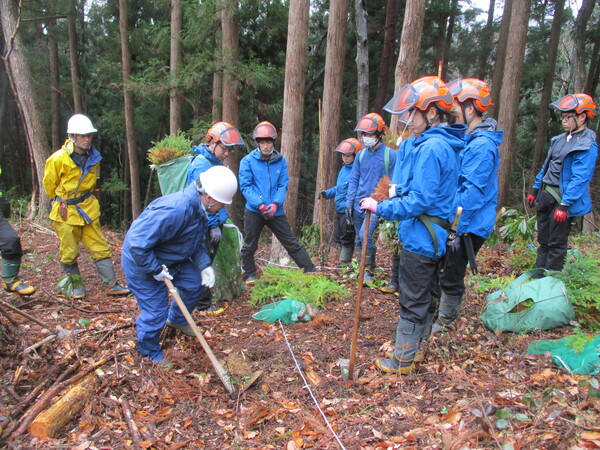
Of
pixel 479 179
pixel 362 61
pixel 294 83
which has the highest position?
pixel 362 61

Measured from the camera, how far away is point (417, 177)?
3.07 metres

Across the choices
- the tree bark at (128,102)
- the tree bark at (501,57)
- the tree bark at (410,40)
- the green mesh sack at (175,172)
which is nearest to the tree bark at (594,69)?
the tree bark at (501,57)

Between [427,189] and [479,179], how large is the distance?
903 millimetres

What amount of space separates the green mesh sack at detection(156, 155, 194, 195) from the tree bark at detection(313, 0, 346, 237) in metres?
4.04

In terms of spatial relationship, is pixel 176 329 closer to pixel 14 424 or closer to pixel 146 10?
pixel 14 424

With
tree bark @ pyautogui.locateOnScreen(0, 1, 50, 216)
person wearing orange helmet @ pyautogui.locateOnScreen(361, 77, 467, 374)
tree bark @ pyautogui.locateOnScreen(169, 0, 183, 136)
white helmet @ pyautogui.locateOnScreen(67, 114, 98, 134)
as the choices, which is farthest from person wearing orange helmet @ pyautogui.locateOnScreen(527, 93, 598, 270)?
tree bark @ pyautogui.locateOnScreen(0, 1, 50, 216)

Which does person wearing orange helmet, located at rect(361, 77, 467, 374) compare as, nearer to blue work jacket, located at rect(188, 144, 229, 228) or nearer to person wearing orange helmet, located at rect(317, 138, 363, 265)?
blue work jacket, located at rect(188, 144, 229, 228)

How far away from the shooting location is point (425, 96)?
3.10m

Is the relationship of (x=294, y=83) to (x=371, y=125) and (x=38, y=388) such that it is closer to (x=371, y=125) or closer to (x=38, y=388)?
(x=371, y=125)

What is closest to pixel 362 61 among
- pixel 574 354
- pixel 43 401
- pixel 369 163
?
pixel 369 163

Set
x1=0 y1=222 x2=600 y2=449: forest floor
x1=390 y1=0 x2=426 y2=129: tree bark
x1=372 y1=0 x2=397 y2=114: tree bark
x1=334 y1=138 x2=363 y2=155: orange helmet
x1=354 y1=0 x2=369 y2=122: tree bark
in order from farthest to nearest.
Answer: x1=354 y1=0 x2=369 y2=122: tree bark, x1=372 y1=0 x2=397 y2=114: tree bark, x1=390 y1=0 x2=426 y2=129: tree bark, x1=334 y1=138 x2=363 y2=155: orange helmet, x1=0 y1=222 x2=600 y2=449: forest floor

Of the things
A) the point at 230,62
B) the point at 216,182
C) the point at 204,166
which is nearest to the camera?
the point at 216,182

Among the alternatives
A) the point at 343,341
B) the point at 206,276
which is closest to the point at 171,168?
the point at 206,276

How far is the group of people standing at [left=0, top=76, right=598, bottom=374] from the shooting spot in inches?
124
